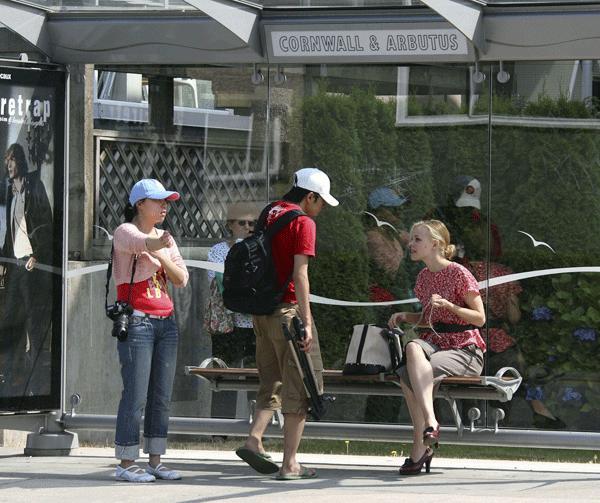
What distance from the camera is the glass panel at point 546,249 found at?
9.60m

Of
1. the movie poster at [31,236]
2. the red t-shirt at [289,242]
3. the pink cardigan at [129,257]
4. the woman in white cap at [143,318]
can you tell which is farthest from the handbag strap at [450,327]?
the movie poster at [31,236]

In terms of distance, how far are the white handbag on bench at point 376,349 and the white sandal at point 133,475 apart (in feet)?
4.31

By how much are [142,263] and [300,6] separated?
2238mm

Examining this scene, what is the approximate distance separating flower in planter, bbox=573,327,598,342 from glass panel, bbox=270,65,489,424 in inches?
38.1

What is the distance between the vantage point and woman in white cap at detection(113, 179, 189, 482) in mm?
8297

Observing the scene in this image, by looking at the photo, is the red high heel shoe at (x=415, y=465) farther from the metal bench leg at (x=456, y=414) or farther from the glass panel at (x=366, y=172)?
the glass panel at (x=366, y=172)

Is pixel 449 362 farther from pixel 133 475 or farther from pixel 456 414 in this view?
pixel 133 475

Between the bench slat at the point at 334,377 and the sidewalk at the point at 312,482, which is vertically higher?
the bench slat at the point at 334,377

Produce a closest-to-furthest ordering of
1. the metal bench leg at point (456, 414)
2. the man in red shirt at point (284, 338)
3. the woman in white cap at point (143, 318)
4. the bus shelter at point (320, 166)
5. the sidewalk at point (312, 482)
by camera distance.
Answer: the sidewalk at point (312, 482)
the man in red shirt at point (284, 338)
the woman in white cap at point (143, 318)
the metal bench leg at point (456, 414)
the bus shelter at point (320, 166)

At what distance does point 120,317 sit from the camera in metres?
8.21

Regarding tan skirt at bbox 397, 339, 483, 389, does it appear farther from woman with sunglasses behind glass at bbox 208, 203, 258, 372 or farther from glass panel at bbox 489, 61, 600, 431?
woman with sunglasses behind glass at bbox 208, 203, 258, 372

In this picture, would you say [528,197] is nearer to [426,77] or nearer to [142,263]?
[426,77]

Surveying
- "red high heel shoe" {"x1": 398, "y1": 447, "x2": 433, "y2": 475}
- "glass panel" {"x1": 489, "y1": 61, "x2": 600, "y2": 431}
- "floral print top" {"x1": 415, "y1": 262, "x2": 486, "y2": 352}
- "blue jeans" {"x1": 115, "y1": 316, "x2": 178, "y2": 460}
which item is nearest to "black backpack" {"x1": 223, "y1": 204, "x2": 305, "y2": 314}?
"blue jeans" {"x1": 115, "y1": 316, "x2": 178, "y2": 460}

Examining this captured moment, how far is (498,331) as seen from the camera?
970cm
